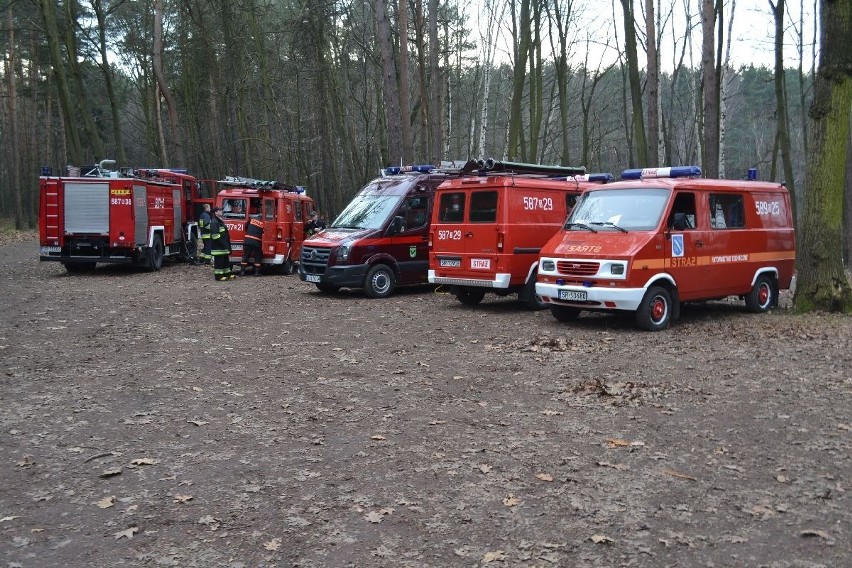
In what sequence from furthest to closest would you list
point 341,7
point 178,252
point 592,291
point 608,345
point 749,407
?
point 341,7, point 178,252, point 592,291, point 608,345, point 749,407

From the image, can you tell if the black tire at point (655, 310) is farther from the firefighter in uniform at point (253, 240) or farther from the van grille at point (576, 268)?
the firefighter in uniform at point (253, 240)

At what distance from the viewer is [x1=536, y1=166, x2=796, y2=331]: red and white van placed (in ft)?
35.4

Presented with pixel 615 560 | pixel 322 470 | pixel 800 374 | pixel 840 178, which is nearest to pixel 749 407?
pixel 800 374

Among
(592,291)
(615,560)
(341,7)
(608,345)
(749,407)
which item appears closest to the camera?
(615,560)

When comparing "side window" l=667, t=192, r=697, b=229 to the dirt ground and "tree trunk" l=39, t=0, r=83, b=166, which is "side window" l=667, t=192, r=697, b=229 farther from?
"tree trunk" l=39, t=0, r=83, b=166

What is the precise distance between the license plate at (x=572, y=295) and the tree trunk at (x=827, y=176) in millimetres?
3692

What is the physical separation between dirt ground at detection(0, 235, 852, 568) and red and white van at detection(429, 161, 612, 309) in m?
1.89

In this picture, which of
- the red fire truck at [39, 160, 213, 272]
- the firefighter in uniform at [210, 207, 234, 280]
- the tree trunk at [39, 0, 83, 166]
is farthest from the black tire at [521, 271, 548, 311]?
the tree trunk at [39, 0, 83, 166]

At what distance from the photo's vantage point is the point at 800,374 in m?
8.08

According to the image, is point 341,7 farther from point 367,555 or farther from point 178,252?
point 367,555

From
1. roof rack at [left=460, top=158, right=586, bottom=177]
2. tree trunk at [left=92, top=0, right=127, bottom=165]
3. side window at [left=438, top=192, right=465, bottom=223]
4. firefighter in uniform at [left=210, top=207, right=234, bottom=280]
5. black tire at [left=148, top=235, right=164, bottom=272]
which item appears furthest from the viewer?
tree trunk at [left=92, top=0, right=127, bottom=165]

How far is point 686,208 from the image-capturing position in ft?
37.3

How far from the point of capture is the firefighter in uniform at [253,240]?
19859mm

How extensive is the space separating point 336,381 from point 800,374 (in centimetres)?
508
